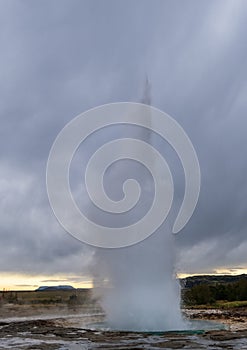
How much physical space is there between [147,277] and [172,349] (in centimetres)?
1257

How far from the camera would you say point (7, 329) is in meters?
35.2

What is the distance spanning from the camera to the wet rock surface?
2485 centimetres

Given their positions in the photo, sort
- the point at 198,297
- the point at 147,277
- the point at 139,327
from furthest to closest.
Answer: the point at 198,297 → the point at 147,277 → the point at 139,327

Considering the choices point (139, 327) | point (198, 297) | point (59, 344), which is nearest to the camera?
point (59, 344)

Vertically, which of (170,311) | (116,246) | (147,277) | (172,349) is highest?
(116,246)

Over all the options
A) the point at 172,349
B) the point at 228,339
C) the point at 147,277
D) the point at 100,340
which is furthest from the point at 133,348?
the point at 147,277

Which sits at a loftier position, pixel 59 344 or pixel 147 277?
pixel 147 277

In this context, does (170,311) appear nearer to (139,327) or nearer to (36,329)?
(139,327)

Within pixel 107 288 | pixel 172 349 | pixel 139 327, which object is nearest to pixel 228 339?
pixel 172 349

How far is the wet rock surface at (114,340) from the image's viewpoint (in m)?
24.9

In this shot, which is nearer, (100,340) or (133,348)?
(133,348)

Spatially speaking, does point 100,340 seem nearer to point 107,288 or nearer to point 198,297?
point 107,288

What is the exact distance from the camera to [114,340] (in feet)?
88.9

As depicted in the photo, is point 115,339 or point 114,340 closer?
point 114,340
